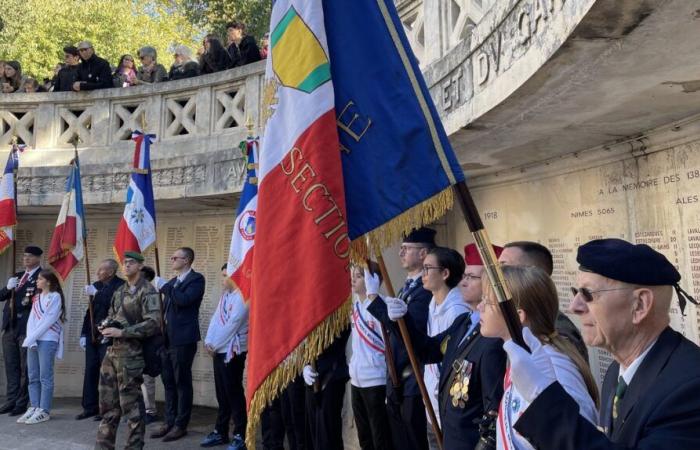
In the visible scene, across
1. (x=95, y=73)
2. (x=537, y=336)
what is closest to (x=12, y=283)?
(x=95, y=73)

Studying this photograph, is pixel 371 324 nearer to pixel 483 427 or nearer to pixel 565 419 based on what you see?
pixel 483 427

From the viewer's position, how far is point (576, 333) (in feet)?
8.18

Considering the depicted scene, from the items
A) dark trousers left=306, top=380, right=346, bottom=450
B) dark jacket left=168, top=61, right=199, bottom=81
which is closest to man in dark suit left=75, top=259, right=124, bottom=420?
dark jacket left=168, top=61, right=199, bottom=81

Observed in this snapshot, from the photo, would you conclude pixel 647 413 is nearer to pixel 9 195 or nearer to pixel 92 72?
pixel 9 195

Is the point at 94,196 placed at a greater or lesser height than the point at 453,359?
greater

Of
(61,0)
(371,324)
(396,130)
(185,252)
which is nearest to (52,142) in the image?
(185,252)

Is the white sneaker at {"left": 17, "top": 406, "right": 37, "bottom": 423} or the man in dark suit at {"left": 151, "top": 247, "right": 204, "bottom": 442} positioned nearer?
the man in dark suit at {"left": 151, "top": 247, "right": 204, "bottom": 442}

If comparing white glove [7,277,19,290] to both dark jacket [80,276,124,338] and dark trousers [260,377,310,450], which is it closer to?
dark jacket [80,276,124,338]

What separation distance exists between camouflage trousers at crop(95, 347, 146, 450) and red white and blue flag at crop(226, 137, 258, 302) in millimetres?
1214

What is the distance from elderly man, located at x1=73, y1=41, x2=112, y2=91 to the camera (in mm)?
8508

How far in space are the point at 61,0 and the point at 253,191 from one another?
58.8ft

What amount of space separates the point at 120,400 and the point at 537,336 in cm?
414

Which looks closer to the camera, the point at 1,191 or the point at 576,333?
the point at 576,333

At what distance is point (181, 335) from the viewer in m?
6.26
